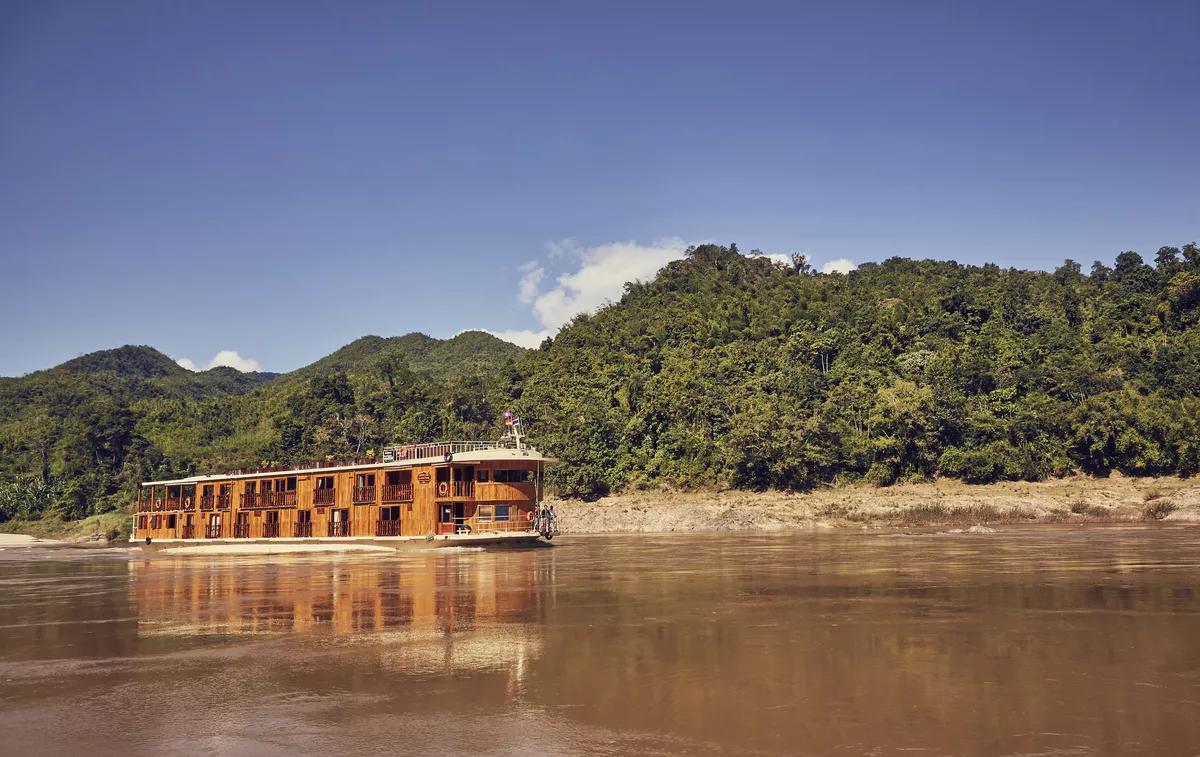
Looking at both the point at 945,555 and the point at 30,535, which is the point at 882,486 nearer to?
the point at 945,555

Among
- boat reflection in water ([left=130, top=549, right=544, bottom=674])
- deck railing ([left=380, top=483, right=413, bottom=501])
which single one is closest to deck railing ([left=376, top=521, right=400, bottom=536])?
deck railing ([left=380, top=483, right=413, bottom=501])

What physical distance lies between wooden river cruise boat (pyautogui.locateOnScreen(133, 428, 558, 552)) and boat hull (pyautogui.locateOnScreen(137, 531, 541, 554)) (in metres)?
0.08

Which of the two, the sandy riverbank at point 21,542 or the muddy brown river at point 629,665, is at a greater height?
the muddy brown river at point 629,665

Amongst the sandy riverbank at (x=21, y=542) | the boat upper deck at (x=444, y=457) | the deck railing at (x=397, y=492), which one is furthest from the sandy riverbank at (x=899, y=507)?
the sandy riverbank at (x=21, y=542)

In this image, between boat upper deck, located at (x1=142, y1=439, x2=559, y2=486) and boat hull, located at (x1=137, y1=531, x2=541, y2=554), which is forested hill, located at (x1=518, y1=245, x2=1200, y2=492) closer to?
boat upper deck, located at (x1=142, y1=439, x2=559, y2=486)

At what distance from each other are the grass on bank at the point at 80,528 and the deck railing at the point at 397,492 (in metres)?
47.7

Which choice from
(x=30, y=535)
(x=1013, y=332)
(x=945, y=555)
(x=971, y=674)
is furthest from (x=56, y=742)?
(x=30, y=535)

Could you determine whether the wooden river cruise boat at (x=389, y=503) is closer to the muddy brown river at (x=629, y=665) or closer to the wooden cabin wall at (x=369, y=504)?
the wooden cabin wall at (x=369, y=504)

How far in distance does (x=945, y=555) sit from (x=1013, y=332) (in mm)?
57762

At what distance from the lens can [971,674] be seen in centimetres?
1281

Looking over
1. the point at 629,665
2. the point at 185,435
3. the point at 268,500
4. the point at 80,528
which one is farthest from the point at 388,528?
the point at 185,435

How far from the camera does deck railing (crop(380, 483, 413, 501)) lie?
4838 cm

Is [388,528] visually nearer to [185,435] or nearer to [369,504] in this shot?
[369,504]

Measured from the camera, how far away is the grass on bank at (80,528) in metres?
84.9
